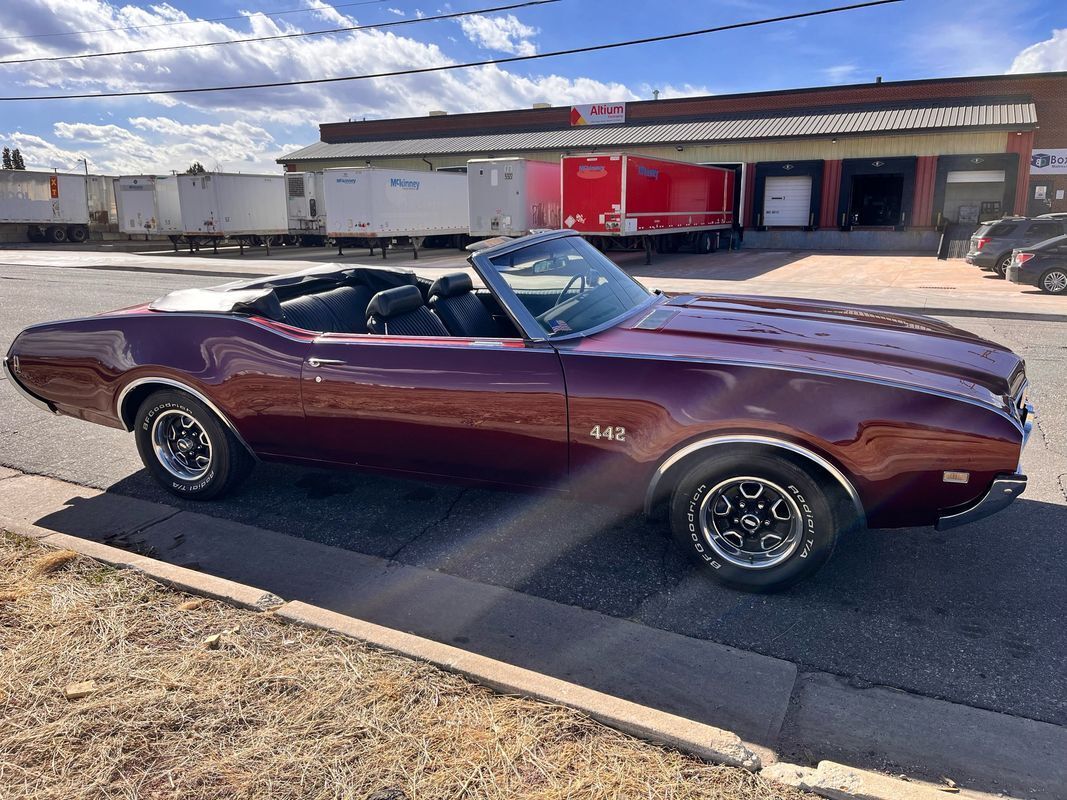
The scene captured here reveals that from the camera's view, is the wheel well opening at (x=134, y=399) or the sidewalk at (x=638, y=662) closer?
the sidewalk at (x=638, y=662)

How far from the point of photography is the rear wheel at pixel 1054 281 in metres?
15.1

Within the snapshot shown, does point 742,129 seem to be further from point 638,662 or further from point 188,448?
point 638,662

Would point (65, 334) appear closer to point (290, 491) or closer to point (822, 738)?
point (290, 491)

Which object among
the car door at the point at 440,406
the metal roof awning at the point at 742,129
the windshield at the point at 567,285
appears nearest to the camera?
the car door at the point at 440,406

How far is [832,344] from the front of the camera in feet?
11.7

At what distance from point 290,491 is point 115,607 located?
1.65 meters

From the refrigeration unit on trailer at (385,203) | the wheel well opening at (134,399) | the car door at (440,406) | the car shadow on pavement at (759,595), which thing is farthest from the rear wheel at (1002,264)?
the wheel well opening at (134,399)

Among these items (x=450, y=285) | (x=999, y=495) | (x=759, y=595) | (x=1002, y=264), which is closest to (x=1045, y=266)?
(x=1002, y=264)

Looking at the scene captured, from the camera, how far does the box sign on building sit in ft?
102

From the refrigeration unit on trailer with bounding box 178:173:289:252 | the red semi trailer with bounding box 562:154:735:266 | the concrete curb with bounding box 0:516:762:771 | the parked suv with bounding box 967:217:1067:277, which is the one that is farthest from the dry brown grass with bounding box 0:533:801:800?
the refrigeration unit on trailer with bounding box 178:173:289:252

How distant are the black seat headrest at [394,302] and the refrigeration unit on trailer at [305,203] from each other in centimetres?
2688

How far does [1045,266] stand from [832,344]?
14.7m

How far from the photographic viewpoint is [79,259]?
87.1ft

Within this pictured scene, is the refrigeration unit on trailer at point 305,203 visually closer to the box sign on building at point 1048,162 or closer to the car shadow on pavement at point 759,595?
the car shadow on pavement at point 759,595
